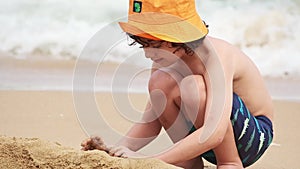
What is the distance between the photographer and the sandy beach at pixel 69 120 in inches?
119

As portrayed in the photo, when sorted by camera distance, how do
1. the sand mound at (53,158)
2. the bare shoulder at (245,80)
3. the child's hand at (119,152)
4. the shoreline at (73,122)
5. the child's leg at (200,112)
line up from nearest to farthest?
the sand mound at (53,158) → the child's hand at (119,152) → the child's leg at (200,112) → the bare shoulder at (245,80) → the shoreline at (73,122)

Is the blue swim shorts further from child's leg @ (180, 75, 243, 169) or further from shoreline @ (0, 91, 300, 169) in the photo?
shoreline @ (0, 91, 300, 169)

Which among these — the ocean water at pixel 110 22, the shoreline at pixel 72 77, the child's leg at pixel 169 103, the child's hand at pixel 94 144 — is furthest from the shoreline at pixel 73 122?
the ocean water at pixel 110 22

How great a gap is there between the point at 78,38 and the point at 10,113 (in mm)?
2296

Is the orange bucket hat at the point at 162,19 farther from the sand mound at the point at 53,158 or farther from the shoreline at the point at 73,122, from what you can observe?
the shoreline at the point at 73,122

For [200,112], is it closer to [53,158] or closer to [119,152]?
[119,152]

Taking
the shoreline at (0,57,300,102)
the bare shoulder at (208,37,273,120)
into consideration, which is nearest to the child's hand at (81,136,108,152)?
the bare shoulder at (208,37,273,120)

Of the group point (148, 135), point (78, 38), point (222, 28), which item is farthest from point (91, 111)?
point (222, 28)

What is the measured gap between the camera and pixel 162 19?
6.83ft

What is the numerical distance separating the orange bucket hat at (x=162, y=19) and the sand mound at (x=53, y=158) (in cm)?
45

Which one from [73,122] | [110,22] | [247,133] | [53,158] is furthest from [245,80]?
[110,22]

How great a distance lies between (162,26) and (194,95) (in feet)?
0.86

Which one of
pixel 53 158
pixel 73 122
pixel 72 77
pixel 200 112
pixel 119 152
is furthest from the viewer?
pixel 72 77

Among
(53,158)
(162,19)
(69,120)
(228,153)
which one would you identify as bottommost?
(69,120)
